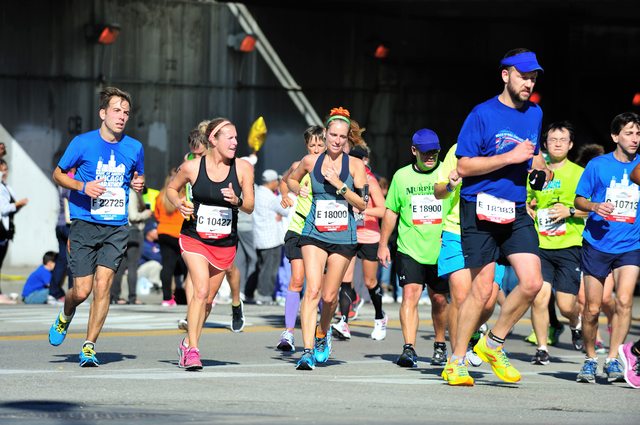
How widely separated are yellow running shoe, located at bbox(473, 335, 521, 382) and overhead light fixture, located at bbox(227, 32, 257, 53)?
15.8 meters

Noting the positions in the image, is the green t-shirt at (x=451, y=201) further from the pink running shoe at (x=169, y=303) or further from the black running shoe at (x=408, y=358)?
the pink running shoe at (x=169, y=303)

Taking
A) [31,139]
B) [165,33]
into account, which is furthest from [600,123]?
[31,139]

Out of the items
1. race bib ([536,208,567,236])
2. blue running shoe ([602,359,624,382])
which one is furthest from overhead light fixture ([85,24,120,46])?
blue running shoe ([602,359,624,382])

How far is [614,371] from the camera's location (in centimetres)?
1088

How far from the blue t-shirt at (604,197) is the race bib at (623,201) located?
0.07ft

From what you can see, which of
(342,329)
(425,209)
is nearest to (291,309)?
(342,329)

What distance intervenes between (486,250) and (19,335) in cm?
563

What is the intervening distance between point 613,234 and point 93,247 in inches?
149

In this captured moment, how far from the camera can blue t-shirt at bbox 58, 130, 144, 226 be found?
1102cm

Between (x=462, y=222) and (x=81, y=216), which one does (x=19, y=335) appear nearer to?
(x=81, y=216)

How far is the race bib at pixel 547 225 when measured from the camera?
13.4m

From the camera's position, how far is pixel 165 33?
81.0ft

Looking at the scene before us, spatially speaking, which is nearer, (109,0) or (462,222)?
(462,222)

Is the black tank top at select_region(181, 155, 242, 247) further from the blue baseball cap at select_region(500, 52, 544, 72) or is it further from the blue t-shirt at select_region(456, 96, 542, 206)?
the blue baseball cap at select_region(500, 52, 544, 72)
